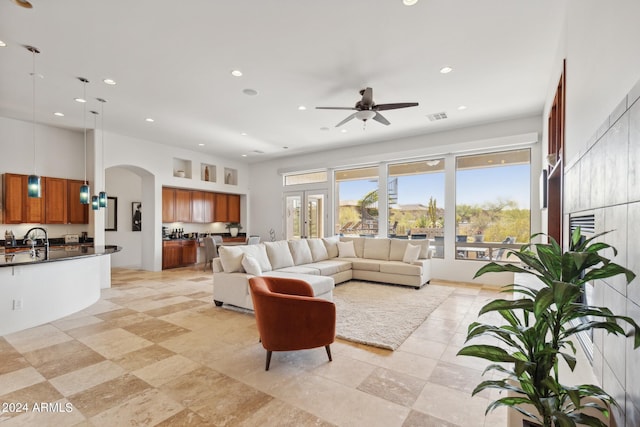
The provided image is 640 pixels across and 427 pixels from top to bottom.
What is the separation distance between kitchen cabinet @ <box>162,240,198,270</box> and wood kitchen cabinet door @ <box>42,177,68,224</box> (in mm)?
2164

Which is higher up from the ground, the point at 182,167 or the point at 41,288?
the point at 182,167

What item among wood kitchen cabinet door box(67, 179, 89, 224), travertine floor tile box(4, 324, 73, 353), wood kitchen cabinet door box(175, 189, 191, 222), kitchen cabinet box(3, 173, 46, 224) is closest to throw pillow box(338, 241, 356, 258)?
wood kitchen cabinet door box(175, 189, 191, 222)

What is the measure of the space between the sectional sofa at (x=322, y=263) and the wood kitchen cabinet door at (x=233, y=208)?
4.20 m

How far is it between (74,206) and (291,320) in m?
6.44

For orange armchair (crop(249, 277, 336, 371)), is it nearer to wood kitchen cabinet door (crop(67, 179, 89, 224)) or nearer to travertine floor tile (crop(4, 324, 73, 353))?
travertine floor tile (crop(4, 324, 73, 353))

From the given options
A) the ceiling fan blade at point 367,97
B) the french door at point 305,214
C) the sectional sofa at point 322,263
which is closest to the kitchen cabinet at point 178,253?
the french door at point 305,214

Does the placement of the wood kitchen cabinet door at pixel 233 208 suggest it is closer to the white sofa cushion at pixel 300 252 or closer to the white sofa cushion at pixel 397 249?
the white sofa cushion at pixel 300 252

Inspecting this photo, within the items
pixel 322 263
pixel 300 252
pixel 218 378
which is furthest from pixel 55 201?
pixel 218 378

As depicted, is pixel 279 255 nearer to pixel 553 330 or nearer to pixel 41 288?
pixel 41 288

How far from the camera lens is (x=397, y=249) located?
654 centimetres

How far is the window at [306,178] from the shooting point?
8.80 m

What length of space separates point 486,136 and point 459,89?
6.82ft

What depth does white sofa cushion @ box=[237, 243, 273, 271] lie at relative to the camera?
4.73 meters

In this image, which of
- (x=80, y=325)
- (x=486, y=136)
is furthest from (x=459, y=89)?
(x=80, y=325)
